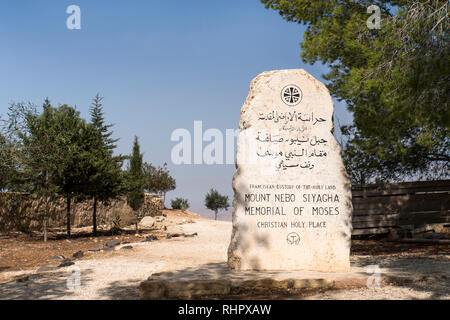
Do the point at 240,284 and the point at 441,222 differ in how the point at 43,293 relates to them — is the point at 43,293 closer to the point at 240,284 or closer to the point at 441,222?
the point at 240,284

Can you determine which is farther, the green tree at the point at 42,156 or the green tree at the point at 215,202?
the green tree at the point at 215,202

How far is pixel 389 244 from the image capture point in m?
15.2

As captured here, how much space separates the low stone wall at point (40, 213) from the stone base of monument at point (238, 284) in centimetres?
1660

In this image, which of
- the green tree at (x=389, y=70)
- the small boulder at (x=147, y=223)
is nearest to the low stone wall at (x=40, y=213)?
the small boulder at (x=147, y=223)

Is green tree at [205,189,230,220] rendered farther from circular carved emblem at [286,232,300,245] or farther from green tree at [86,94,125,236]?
circular carved emblem at [286,232,300,245]

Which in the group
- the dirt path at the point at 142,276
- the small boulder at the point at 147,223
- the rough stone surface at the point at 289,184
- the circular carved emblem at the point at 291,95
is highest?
the circular carved emblem at the point at 291,95

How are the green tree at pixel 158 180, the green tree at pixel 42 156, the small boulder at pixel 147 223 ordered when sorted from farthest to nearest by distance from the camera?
the green tree at pixel 158 180
the small boulder at pixel 147 223
the green tree at pixel 42 156

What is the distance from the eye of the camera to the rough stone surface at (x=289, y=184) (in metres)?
8.33

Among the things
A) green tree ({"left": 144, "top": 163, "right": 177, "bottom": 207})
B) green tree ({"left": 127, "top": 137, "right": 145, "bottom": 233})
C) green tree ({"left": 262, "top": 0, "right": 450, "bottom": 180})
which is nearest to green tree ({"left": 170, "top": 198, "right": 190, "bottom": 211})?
green tree ({"left": 144, "top": 163, "right": 177, "bottom": 207})

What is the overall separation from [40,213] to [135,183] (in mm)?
5438

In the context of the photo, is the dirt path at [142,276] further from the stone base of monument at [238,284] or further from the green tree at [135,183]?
the green tree at [135,183]

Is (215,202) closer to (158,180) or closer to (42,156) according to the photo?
(158,180)

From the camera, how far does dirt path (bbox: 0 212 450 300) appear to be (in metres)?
6.95

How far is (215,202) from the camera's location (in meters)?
46.4
